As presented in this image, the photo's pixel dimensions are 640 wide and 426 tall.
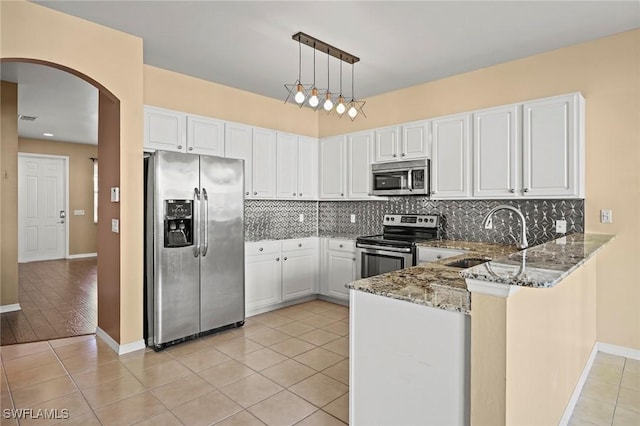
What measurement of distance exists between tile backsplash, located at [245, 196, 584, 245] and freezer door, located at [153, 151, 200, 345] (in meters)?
1.18

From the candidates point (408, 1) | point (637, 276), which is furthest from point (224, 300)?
point (637, 276)

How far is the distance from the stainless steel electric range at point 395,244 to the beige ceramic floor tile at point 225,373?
177 cm

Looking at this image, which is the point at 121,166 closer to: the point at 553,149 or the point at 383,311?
the point at 383,311

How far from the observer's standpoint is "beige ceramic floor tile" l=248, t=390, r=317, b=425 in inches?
88.0

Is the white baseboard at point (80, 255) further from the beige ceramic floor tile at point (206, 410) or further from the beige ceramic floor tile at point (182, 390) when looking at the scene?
the beige ceramic floor tile at point (206, 410)

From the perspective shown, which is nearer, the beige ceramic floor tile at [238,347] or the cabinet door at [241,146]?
the beige ceramic floor tile at [238,347]

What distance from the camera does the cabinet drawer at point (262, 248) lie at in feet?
13.9

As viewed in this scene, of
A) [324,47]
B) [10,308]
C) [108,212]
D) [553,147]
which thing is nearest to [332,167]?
[324,47]

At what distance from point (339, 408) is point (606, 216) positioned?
274 centimetres

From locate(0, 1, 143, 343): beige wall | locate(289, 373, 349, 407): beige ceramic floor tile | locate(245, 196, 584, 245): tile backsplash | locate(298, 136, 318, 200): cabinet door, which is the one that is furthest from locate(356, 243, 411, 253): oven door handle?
locate(0, 1, 143, 343): beige wall

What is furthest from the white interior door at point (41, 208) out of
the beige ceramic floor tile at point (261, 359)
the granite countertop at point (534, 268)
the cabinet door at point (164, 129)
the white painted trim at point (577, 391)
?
the white painted trim at point (577, 391)

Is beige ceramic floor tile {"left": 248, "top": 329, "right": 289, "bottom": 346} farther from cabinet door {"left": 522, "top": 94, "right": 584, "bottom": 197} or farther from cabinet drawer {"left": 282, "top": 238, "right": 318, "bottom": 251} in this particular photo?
cabinet door {"left": 522, "top": 94, "right": 584, "bottom": 197}

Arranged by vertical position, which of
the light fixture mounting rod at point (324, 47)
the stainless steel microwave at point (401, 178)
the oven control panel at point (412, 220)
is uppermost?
the light fixture mounting rod at point (324, 47)

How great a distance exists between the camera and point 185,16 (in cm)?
284
